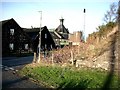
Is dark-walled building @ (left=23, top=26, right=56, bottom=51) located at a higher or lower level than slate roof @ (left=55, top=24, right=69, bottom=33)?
lower

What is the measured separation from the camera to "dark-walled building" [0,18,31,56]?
46750mm

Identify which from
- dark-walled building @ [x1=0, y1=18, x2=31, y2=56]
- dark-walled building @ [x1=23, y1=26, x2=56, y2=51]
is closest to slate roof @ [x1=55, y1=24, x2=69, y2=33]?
dark-walled building @ [x1=23, y1=26, x2=56, y2=51]

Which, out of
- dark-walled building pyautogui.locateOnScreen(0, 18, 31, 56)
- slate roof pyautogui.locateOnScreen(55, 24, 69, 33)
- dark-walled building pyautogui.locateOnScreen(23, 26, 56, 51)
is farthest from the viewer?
slate roof pyautogui.locateOnScreen(55, 24, 69, 33)

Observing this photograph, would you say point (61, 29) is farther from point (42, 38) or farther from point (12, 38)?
point (12, 38)

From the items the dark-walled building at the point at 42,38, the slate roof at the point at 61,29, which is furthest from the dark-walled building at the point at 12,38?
the slate roof at the point at 61,29

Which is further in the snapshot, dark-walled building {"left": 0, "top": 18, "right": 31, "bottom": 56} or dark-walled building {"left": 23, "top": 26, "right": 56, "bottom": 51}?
dark-walled building {"left": 23, "top": 26, "right": 56, "bottom": 51}

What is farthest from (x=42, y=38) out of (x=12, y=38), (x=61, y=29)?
A: (x=61, y=29)

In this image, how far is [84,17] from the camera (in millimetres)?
31828

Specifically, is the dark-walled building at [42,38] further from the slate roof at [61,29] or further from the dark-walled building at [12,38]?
the slate roof at [61,29]

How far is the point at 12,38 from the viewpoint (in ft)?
158

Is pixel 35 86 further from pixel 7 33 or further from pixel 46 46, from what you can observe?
pixel 46 46

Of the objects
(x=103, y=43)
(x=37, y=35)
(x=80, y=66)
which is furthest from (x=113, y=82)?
(x=37, y=35)

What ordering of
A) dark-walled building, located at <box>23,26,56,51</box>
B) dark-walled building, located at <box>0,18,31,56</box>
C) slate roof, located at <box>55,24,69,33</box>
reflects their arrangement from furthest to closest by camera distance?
slate roof, located at <box>55,24,69,33</box> → dark-walled building, located at <box>23,26,56,51</box> → dark-walled building, located at <box>0,18,31,56</box>

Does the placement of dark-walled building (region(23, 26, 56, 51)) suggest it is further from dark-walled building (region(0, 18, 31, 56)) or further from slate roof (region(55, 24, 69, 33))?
slate roof (region(55, 24, 69, 33))
